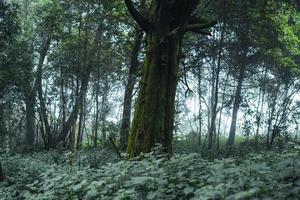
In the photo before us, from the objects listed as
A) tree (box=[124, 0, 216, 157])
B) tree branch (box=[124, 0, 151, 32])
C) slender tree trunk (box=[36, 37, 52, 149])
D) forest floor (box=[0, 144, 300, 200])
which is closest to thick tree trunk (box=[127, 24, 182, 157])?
tree (box=[124, 0, 216, 157])

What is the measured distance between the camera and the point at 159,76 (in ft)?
29.4

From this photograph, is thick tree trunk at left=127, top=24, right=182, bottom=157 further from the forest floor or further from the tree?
the forest floor

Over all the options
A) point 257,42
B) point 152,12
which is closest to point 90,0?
point 257,42

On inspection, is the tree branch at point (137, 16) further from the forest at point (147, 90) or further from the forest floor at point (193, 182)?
the forest floor at point (193, 182)

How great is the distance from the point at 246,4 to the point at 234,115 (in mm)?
14471

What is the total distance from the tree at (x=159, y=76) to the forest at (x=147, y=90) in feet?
0.07

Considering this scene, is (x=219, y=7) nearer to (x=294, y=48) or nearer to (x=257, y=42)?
(x=257, y=42)

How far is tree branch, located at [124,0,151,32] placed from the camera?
8.95 meters

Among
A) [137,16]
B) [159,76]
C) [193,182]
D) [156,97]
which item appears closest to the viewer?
[193,182]

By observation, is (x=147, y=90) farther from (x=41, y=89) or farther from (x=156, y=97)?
(x=41, y=89)

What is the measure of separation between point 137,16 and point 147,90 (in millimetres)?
1683

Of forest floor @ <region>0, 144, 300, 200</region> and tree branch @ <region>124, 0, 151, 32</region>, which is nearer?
forest floor @ <region>0, 144, 300, 200</region>

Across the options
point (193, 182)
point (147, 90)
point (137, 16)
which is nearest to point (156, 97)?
point (147, 90)

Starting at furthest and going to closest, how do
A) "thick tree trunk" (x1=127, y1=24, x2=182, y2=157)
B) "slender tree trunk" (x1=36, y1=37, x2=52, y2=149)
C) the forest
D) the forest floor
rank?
"slender tree trunk" (x1=36, y1=37, x2=52, y2=149)
"thick tree trunk" (x1=127, y1=24, x2=182, y2=157)
the forest
the forest floor
